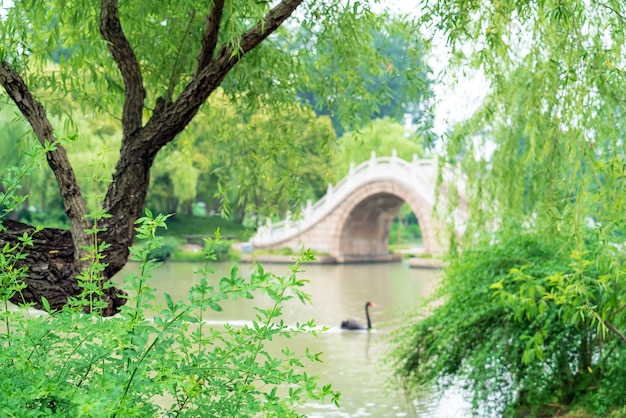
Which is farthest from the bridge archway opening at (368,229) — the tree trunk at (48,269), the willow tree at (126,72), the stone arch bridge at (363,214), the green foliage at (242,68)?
the tree trunk at (48,269)

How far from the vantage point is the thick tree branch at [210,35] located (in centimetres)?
357

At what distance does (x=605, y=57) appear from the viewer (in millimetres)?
3895

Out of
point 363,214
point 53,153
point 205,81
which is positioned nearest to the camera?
point 53,153

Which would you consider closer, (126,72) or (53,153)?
(53,153)

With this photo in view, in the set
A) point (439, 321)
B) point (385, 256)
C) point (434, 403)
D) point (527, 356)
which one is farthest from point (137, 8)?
point (385, 256)

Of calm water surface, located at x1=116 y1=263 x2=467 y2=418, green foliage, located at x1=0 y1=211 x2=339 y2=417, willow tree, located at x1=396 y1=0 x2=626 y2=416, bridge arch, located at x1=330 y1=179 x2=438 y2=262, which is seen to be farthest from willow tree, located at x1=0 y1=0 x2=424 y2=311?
bridge arch, located at x1=330 y1=179 x2=438 y2=262

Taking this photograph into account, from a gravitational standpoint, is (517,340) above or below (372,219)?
below

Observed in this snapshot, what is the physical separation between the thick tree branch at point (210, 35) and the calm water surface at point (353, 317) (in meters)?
2.00

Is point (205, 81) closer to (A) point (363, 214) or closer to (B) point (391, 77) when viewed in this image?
(B) point (391, 77)

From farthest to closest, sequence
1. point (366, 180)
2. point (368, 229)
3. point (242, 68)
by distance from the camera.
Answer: point (368, 229) → point (366, 180) → point (242, 68)

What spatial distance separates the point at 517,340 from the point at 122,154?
2743mm

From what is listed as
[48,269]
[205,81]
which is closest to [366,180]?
[205,81]

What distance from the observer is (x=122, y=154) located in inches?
141

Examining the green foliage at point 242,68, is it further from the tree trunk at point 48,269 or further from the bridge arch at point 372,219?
the bridge arch at point 372,219
